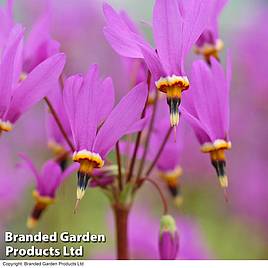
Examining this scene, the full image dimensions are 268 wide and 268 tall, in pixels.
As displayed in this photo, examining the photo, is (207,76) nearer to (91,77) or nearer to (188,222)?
(91,77)

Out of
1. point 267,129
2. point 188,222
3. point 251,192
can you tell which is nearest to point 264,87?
point 267,129

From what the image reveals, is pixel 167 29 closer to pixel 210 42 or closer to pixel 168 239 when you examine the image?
pixel 210 42

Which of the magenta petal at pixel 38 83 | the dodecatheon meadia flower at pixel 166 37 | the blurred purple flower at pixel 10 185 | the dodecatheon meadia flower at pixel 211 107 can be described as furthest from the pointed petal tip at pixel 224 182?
the blurred purple flower at pixel 10 185

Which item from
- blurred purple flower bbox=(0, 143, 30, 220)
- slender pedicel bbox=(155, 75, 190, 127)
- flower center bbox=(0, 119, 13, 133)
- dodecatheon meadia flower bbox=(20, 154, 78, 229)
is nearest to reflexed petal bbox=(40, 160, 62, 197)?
dodecatheon meadia flower bbox=(20, 154, 78, 229)

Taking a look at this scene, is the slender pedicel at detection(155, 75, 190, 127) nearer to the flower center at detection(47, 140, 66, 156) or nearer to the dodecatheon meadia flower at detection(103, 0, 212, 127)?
the dodecatheon meadia flower at detection(103, 0, 212, 127)

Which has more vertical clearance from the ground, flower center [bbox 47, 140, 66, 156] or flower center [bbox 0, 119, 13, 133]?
flower center [bbox 47, 140, 66, 156]

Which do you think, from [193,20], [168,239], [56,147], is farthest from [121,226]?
[193,20]
